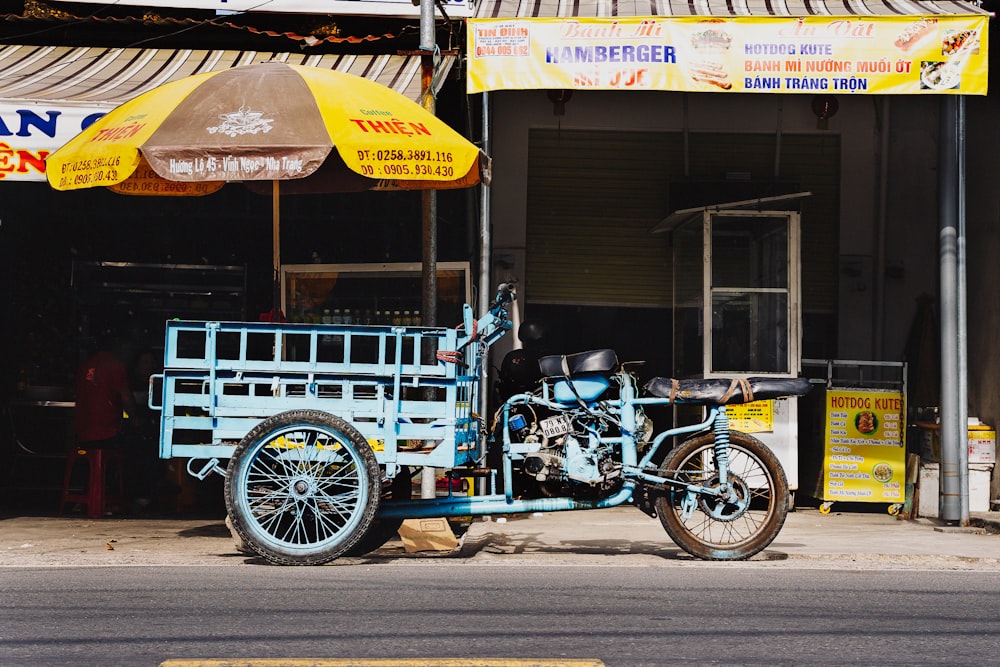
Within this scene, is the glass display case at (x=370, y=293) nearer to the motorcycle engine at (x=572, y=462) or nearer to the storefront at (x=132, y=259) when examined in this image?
the storefront at (x=132, y=259)

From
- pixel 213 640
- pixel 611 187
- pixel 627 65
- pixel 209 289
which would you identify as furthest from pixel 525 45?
pixel 213 640

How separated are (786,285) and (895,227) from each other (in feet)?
6.87

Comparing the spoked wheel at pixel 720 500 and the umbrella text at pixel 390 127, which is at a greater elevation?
the umbrella text at pixel 390 127

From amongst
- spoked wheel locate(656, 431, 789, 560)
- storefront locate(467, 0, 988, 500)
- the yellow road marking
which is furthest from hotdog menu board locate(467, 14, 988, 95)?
the yellow road marking

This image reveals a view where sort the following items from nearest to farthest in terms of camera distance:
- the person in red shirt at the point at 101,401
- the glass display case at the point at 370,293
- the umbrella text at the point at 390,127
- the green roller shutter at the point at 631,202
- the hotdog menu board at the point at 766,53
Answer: the umbrella text at the point at 390,127, the hotdog menu board at the point at 766,53, the person in red shirt at the point at 101,401, the glass display case at the point at 370,293, the green roller shutter at the point at 631,202

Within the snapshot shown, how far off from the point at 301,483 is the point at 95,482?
4.27 m

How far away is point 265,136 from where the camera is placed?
803cm

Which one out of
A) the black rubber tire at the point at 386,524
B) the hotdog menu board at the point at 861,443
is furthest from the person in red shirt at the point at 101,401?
the hotdog menu board at the point at 861,443

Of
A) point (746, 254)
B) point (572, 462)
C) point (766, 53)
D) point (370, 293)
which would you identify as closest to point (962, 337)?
point (746, 254)

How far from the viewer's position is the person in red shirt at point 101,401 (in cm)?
1109

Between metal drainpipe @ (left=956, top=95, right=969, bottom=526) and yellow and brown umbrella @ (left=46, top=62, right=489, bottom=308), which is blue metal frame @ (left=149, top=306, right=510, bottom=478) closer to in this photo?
yellow and brown umbrella @ (left=46, top=62, right=489, bottom=308)

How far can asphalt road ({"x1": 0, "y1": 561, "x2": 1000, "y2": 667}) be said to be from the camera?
4875 millimetres

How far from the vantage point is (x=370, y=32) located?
11633 mm

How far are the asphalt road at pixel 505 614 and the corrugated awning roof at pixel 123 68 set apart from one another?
13.9 feet
